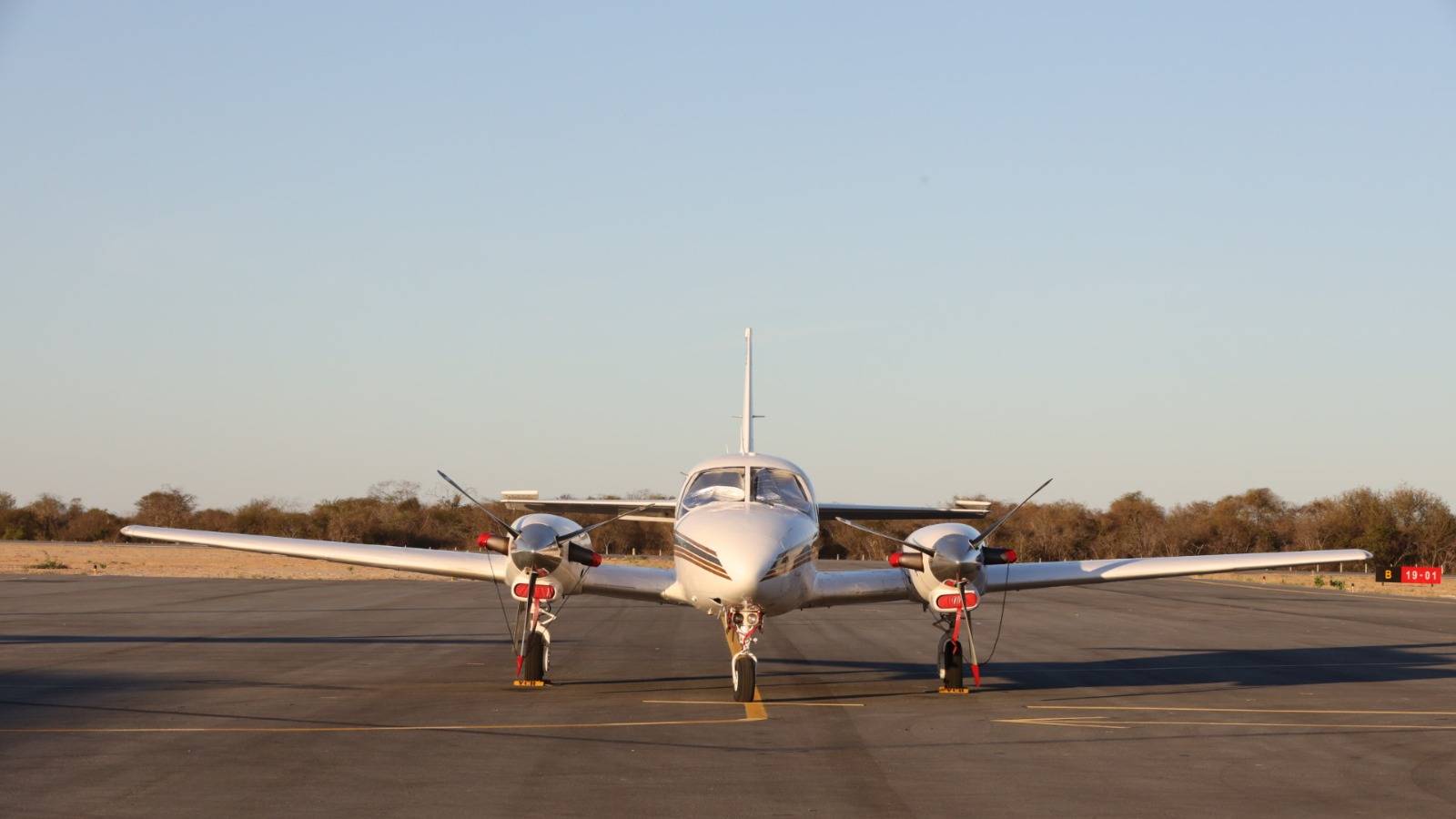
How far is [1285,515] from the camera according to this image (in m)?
105

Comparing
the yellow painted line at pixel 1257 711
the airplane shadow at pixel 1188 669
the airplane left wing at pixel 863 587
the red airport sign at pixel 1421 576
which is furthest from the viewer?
the red airport sign at pixel 1421 576

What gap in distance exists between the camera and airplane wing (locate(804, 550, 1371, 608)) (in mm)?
17406

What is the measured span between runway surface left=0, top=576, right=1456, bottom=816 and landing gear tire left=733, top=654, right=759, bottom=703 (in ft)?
1.45

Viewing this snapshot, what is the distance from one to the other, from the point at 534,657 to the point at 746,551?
396 centimetres

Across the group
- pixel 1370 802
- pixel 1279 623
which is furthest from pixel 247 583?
pixel 1370 802

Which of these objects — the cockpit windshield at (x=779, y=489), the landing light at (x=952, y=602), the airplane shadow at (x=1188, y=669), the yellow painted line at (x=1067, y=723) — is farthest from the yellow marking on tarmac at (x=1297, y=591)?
the yellow painted line at (x=1067, y=723)

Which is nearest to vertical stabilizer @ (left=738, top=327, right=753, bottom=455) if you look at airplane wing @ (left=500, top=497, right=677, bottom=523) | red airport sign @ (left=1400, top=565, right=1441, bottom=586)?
airplane wing @ (left=500, top=497, right=677, bottom=523)

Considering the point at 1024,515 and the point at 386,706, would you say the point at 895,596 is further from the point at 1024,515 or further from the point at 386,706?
the point at 1024,515

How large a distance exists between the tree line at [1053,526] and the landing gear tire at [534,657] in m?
55.9

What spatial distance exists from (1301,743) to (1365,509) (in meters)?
79.4

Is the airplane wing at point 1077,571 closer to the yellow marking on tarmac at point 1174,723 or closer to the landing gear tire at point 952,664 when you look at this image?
the landing gear tire at point 952,664

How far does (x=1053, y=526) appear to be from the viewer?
98250 millimetres

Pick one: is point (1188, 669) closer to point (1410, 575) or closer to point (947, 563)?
point (947, 563)

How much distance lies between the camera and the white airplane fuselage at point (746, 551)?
1412 centimetres
